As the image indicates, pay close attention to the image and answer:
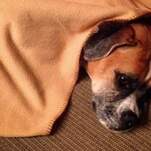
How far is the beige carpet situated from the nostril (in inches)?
1.8

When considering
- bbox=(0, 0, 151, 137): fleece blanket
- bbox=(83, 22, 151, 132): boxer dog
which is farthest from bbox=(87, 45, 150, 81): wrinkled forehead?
bbox=(0, 0, 151, 137): fleece blanket

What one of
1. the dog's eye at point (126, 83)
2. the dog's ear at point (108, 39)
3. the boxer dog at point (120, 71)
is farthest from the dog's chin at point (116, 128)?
the dog's ear at point (108, 39)

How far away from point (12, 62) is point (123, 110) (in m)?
0.47

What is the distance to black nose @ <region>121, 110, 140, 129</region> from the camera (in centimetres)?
98

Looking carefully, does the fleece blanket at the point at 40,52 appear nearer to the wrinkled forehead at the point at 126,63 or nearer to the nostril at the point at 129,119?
the wrinkled forehead at the point at 126,63

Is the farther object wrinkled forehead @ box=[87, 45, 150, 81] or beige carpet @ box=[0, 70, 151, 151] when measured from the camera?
wrinkled forehead @ box=[87, 45, 150, 81]

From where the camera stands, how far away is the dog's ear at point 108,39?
1.02m

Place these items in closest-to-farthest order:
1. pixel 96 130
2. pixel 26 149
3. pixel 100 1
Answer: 1. pixel 26 149
2. pixel 96 130
3. pixel 100 1

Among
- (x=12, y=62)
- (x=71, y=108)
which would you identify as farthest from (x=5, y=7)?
(x=71, y=108)

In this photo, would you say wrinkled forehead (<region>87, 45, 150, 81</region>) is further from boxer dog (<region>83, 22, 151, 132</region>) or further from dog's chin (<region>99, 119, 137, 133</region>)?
dog's chin (<region>99, 119, 137, 133</region>)

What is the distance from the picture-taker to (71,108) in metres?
1.06

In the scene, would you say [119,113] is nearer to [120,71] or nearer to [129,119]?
[129,119]

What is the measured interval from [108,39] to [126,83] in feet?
0.62

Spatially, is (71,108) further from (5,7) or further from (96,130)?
(5,7)
